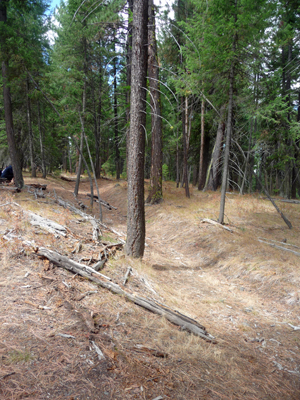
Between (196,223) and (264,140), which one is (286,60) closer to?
(264,140)

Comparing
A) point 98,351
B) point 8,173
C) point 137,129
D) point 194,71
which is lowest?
point 98,351

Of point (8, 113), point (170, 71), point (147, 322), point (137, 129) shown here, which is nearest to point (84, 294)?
point (147, 322)

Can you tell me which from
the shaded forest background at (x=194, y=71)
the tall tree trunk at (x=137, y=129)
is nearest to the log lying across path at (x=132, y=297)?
the tall tree trunk at (x=137, y=129)

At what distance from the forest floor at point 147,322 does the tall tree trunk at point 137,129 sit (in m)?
0.63

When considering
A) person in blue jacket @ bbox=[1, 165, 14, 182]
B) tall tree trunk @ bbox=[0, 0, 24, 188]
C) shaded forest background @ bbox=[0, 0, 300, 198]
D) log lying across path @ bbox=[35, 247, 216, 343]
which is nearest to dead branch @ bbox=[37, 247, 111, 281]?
log lying across path @ bbox=[35, 247, 216, 343]

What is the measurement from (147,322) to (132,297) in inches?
23.3

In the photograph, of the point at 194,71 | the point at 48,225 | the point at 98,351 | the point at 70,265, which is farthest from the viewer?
the point at 194,71

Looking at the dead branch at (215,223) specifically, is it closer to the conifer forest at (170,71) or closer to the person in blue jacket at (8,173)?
the conifer forest at (170,71)

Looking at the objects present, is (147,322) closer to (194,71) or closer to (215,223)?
(215,223)

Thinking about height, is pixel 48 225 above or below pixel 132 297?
above

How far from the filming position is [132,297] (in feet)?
14.2

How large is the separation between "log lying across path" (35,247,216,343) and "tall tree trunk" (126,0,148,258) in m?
1.75

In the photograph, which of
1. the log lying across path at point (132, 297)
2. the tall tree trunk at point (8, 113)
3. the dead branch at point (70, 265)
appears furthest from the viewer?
the tall tree trunk at point (8, 113)

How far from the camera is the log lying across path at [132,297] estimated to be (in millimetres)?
3912
